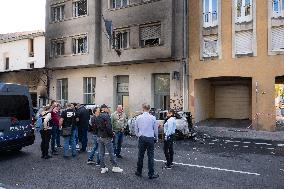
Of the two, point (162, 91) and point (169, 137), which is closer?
point (169, 137)

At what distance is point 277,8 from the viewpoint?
71.4 feet

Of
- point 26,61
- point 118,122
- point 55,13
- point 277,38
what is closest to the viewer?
point 118,122

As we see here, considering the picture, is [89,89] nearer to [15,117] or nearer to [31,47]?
[31,47]

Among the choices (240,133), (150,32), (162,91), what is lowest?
(240,133)

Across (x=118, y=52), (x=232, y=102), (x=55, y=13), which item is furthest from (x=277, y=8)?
(x=55, y=13)

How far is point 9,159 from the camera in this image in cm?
1180

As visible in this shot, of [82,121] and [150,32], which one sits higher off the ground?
[150,32]

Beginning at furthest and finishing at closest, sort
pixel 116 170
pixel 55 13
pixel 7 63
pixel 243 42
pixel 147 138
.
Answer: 1. pixel 7 63
2. pixel 55 13
3. pixel 243 42
4. pixel 116 170
5. pixel 147 138

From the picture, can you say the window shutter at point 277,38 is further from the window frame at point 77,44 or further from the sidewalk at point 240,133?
the window frame at point 77,44

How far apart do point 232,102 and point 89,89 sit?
1130cm

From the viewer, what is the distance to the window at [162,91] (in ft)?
84.0

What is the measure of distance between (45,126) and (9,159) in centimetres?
154

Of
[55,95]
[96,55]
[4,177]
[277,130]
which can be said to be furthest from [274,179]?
[55,95]

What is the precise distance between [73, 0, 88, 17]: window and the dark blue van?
60.0 feet
